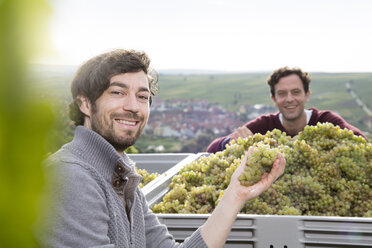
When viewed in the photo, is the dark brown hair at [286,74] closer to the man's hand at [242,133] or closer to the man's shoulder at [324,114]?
the man's shoulder at [324,114]

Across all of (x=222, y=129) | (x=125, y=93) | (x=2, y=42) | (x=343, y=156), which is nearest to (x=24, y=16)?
(x=2, y=42)

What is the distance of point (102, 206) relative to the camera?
160 cm

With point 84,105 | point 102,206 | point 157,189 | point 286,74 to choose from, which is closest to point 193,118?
point 286,74

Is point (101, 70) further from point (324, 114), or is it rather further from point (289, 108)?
point (324, 114)

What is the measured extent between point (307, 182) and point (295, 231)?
52 centimetres

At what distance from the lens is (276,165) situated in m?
1.95

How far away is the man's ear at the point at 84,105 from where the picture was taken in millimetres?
1963

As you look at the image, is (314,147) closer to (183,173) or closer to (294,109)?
(183,173)

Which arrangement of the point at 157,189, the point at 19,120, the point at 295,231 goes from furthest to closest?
the point at 157,189 → the point at 295,231 → the point at 19,120

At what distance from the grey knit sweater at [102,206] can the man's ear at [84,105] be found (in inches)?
6.3

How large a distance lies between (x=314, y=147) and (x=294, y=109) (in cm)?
191

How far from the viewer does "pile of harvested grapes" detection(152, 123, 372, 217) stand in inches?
96.5

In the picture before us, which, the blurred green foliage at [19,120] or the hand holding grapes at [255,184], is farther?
the hand holding grapes at [255,184]

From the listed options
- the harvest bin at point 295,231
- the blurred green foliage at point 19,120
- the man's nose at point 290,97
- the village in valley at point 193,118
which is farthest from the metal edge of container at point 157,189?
the village in valley at point 193,118
